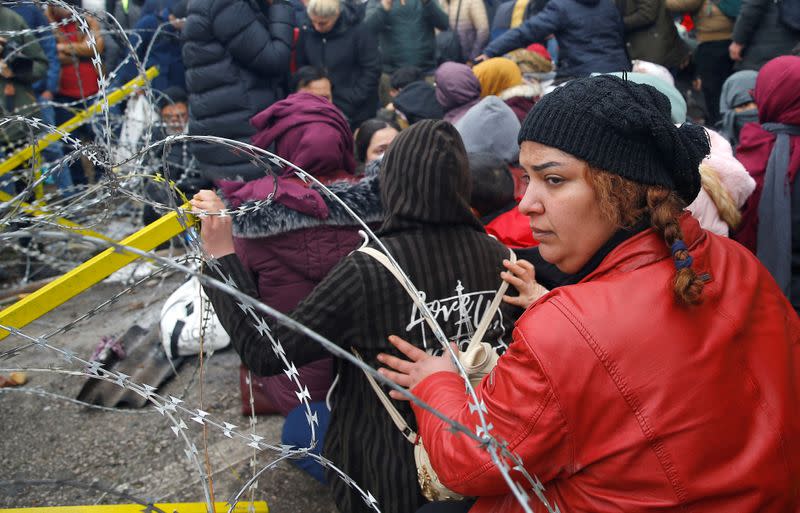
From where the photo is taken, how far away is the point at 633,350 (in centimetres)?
125

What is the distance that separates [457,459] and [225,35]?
4425mm

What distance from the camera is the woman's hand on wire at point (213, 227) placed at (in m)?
2.04

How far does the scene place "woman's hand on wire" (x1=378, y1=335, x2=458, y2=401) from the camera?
189 centimetres

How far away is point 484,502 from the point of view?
5.10ft

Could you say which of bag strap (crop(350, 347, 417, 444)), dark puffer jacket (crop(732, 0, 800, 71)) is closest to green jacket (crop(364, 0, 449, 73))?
dark puffer jacket (crop(732, 0, 800, 71))

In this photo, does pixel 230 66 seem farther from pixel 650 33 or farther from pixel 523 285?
pixel 523 285

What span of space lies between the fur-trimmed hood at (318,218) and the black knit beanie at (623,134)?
129 cm

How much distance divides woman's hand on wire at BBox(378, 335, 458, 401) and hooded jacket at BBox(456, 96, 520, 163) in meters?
1.83

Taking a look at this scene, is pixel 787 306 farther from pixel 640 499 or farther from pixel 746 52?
pixel 746 52

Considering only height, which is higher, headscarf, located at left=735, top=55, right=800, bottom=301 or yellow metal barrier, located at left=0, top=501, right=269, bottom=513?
headscarf, located at left=735, top=55, right=800, bottom=301

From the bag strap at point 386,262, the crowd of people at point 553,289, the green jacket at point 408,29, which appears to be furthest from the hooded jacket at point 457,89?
the bag strap at point 386,262

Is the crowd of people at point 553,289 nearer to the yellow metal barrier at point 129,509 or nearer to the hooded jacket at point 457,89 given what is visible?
the yellow metal barrier at point 129,509

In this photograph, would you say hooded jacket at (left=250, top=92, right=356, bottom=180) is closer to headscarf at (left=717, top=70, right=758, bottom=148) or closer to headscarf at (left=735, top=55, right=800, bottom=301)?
headscarf at (left=735, top=55, right=800, bottom=301)

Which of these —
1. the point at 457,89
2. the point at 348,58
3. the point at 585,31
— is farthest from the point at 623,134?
the point at 348,58
